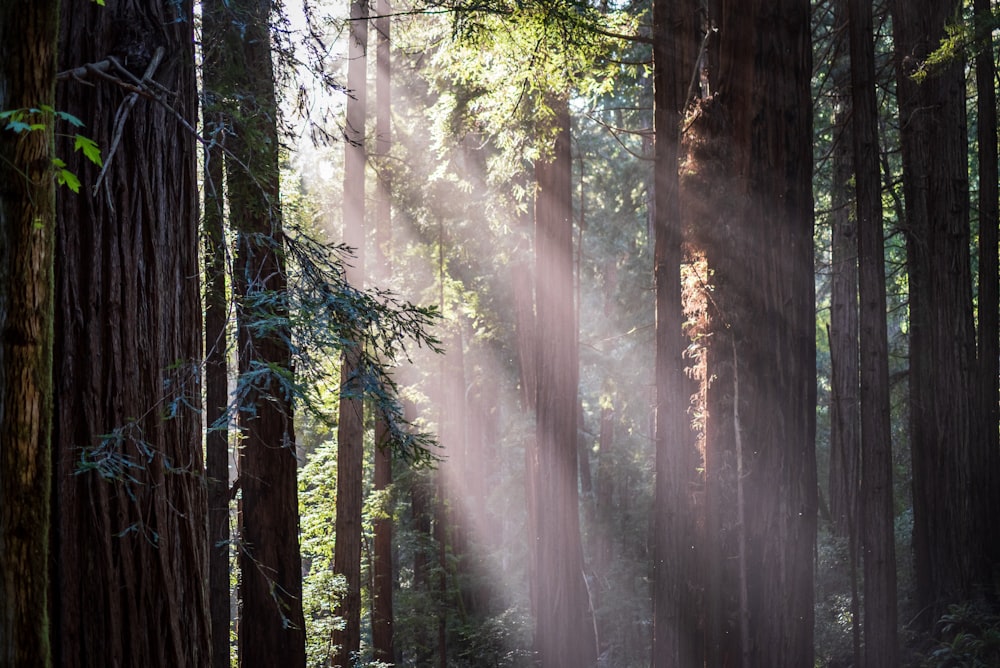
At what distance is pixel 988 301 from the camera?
12.2m

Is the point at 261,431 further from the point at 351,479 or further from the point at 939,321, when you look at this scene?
the point at 939,321

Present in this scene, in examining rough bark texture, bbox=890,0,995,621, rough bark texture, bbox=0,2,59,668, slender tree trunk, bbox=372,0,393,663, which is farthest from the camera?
slender tree trunk, bbox=372,0,393,663

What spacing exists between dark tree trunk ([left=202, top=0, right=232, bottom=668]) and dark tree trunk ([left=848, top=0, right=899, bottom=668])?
6666mm

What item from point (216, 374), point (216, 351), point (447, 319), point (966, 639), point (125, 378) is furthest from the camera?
point (447, 319)

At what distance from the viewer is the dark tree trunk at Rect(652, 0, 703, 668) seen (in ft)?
30.2

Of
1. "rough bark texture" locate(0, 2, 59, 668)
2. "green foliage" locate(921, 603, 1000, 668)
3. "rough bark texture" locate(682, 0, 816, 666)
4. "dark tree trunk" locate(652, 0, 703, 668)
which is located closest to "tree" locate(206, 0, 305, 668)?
"rough bark texture" locate(682, 0, 816, 666)

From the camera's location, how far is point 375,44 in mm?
18797

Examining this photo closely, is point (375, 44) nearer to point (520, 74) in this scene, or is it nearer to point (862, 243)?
point (520, 74)

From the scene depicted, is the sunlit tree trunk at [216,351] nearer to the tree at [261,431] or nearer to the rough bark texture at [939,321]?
the tree at [261,431]

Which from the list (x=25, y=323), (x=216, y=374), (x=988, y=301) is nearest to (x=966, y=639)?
(x=988, y=301)

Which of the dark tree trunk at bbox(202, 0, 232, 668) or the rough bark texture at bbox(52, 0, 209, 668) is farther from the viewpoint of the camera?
the dark tree trunk at bbox(202, 0, 232, 668)

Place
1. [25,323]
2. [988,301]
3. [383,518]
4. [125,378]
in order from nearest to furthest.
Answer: [25,323] → [125,378] → [988,301] → [383,518]

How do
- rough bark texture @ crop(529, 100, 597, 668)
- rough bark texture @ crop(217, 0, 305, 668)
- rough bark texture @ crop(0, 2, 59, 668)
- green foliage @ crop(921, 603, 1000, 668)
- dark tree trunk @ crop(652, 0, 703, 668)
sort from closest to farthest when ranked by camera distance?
rough bark texture @ crop(0, 2, 59, 668) < rough bark texture @ crop(217, 0, 305, 668) < dark tree trunk @ crop(652, 0, 703, 668) < green foliage @ crop(921, 603, 1000, 668) < rough bark texture @ crop(529, 100, 597, 668)

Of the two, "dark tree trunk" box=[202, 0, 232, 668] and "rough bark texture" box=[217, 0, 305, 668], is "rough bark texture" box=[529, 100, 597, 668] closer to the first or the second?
"rough bark texture" box=[217, 0, 305, 668]
